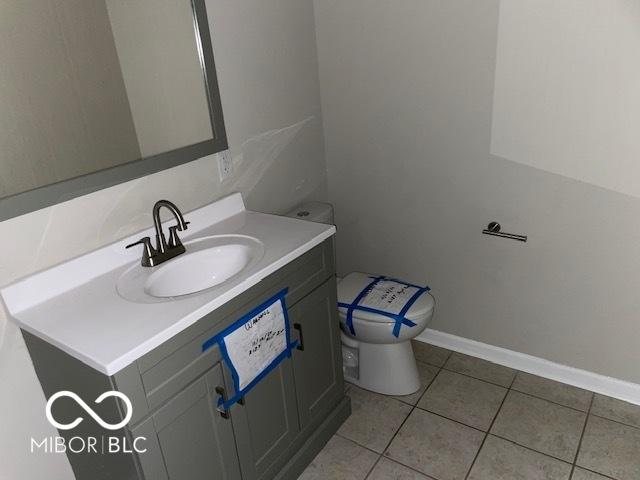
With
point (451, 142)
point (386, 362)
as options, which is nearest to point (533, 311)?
point (386, 362)

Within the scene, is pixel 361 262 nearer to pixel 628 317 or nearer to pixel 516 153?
pixel 516 153

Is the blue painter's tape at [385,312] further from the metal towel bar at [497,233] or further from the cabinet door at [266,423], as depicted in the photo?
the cabinet door at [266,423]

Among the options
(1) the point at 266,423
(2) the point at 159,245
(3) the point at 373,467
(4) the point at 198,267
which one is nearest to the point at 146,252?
(2) the point at 159,245

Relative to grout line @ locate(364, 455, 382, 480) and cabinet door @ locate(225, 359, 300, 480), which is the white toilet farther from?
cabinet door @ locate(225, 359, 300, 480)

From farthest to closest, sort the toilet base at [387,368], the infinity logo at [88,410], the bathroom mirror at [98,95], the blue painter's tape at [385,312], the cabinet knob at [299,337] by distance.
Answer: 1. the toilet base at [387,368]
2. the blue painter's tape at [385,312]
3. the cabinet knob at [299,337]
4. the bathroom mirror at [98,95]
5. the infinity logo at [88,410]

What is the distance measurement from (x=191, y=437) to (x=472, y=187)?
58.3 inches

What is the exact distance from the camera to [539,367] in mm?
2330

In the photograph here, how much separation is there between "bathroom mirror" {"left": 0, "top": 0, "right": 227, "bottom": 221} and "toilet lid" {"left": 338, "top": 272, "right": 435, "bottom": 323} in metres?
0.83

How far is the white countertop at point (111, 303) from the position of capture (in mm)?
1229

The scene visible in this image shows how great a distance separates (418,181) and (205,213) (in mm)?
974

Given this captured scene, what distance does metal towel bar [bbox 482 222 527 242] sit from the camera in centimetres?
214

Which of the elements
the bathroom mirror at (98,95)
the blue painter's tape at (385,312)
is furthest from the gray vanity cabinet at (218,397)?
the bathroom mirror at (98,95)

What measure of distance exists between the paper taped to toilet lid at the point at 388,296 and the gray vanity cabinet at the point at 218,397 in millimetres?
237

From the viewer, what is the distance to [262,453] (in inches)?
67.2
